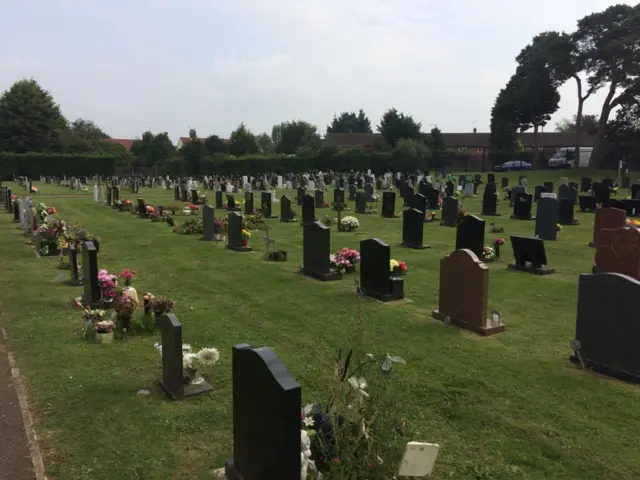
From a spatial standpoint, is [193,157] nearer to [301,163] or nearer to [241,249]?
[301,163]

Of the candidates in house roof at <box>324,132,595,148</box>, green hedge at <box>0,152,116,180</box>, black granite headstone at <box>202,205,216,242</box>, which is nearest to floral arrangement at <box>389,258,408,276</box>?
black granite headstone at <box>202,205,216,242</box>

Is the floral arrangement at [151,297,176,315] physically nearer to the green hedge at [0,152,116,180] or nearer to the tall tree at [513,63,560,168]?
the tall tree at [513,63,560,168]

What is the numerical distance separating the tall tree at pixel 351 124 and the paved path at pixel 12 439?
353ft

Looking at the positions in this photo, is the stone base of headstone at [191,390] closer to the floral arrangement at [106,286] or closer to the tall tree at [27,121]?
the floral arrangement at [106,286]

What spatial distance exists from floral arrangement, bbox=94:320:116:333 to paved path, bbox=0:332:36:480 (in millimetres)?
1362

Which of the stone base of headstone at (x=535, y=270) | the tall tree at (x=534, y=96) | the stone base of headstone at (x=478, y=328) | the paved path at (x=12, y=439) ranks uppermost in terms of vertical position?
the tall tree at (x=534, y=96)

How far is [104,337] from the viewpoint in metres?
7.34

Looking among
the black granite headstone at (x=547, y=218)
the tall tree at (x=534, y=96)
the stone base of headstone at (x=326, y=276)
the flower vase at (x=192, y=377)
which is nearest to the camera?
the flower vase at (x=192, y=377)

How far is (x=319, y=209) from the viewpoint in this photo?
25406 millimetres

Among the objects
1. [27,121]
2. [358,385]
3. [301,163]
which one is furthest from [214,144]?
[358,385]

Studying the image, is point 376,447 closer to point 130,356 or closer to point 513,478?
point 513,478

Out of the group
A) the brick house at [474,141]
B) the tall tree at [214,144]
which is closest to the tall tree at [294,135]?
the brick house at [474,141]

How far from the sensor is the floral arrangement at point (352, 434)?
3771 millimetres

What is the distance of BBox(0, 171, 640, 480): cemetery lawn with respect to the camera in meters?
4.56
